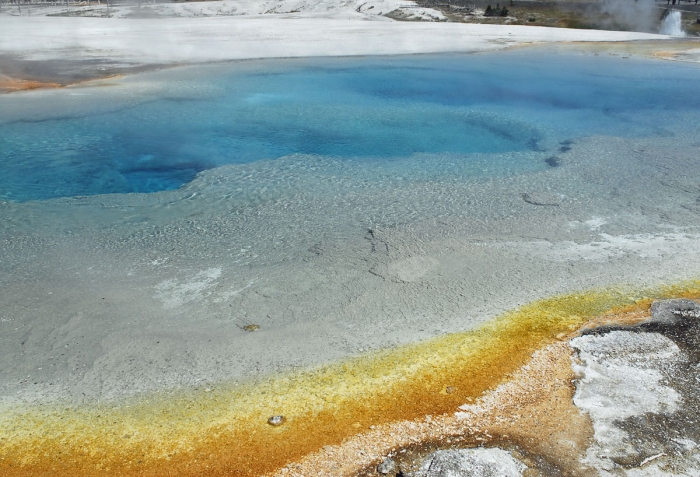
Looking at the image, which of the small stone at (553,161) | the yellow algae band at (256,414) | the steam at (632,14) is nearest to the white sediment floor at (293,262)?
the yellow algae band at (256,414)

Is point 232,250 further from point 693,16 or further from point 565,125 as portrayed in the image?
point 693,16

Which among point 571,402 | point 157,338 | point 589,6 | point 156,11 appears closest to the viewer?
point 571,402

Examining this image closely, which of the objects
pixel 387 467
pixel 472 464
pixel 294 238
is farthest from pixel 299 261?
pixel 472 464

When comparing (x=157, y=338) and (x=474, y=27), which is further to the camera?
(x=474, y=27)

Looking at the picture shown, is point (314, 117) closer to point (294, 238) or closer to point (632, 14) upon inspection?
point (294, 238)

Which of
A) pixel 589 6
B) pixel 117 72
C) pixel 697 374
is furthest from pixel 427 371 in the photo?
pixel 589 6

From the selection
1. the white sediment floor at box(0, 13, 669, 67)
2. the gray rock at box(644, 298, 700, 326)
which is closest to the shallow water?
the gray rock at box(644, 298, 700, 326)
